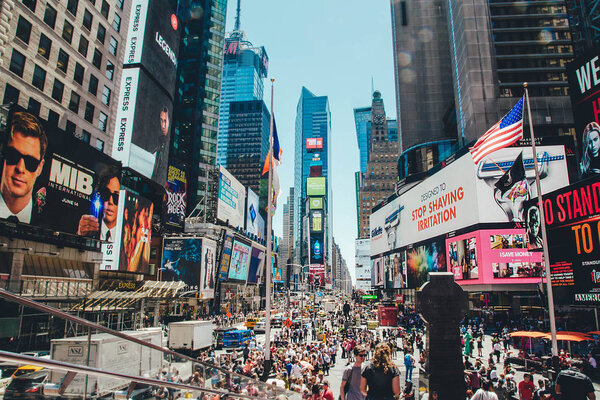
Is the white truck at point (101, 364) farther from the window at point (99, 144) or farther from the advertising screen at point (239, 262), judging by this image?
the advertising screen at point (239, 262)

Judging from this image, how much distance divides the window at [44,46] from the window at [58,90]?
2188 millimetres

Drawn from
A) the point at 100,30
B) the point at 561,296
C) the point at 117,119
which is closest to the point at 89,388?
the point at 561,296

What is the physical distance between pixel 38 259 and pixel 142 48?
99.7 feet

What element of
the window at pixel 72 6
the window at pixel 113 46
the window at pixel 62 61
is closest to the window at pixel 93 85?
the window at pixel 62 61

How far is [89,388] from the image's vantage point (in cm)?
476

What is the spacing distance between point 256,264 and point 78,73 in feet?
230

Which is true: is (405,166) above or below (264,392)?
above

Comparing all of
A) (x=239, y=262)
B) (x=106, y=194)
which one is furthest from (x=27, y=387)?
(x=239, y=262)

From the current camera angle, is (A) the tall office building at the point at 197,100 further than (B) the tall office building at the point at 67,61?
Yes

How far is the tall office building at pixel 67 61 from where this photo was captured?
30.8 m

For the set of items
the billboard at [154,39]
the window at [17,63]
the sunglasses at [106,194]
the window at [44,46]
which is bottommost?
the sunglasses at [106,194]

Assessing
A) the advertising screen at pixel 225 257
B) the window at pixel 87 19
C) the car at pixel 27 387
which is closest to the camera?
the car at pixel 27 387

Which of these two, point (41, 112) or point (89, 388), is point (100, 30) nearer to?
point (41, 112)

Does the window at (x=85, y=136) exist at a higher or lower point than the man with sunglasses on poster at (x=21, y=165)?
higher
